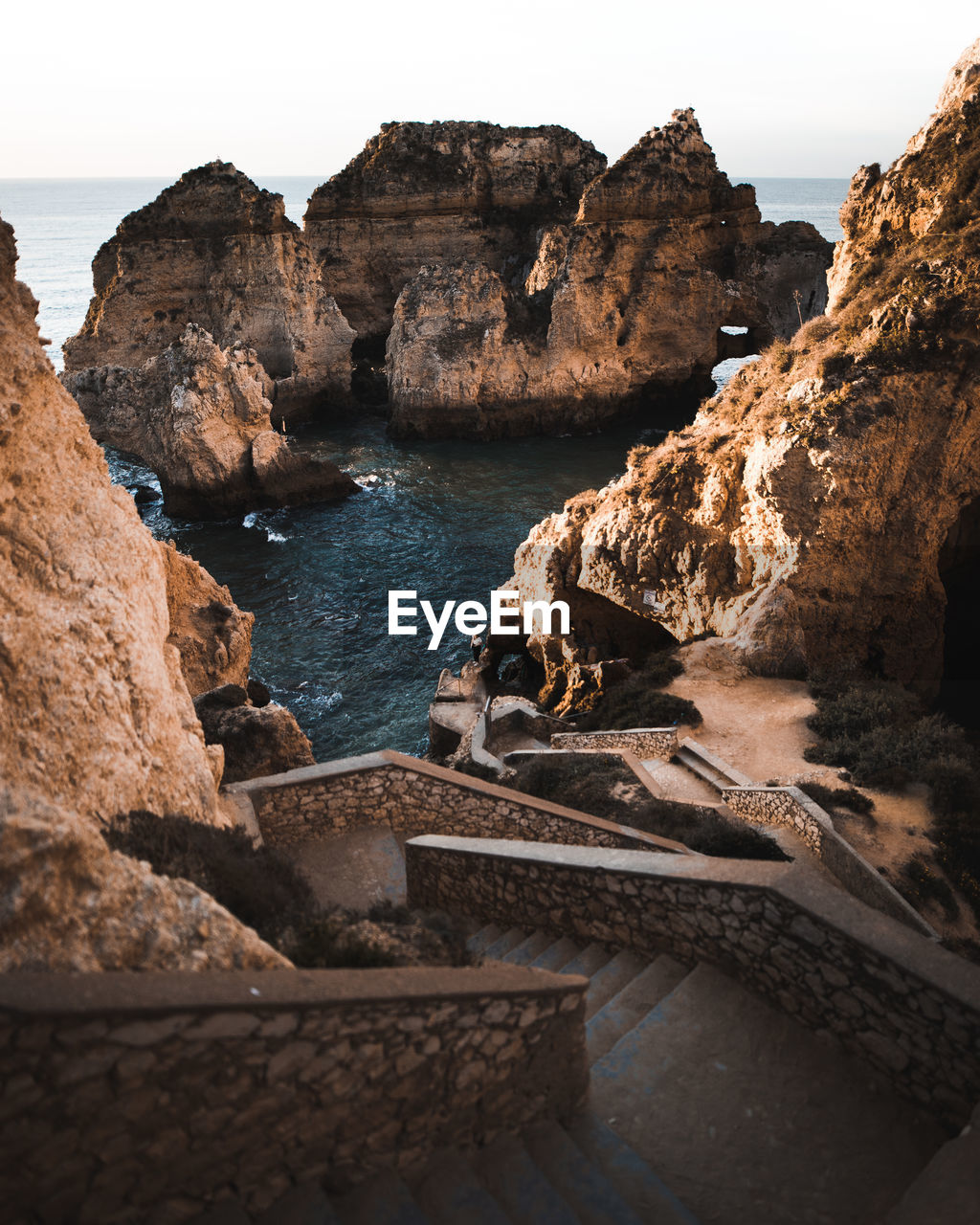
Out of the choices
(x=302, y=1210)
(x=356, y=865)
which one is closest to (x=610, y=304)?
(x=356, y=865)

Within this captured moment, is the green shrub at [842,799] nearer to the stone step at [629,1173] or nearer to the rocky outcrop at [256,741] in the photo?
the rocky outcrop at [256,741]

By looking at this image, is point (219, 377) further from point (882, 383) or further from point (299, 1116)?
point (299, 1116)

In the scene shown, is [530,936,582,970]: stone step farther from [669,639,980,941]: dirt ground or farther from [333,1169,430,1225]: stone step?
[669,639,980,941]: dirt ground

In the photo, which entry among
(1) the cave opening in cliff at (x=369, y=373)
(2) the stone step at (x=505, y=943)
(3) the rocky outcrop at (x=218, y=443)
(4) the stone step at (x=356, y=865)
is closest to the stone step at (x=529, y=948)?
(2) the stone step at (x=505, y=943)

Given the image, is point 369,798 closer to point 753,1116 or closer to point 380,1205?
point 753,1116

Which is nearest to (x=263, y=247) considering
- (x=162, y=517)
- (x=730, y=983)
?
(x=162, y=517)

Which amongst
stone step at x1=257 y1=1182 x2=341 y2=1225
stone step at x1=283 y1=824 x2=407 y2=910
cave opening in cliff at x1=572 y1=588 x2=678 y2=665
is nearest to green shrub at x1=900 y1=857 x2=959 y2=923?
A: stone step at x1=283 y1=824 x2=407 y2=910
